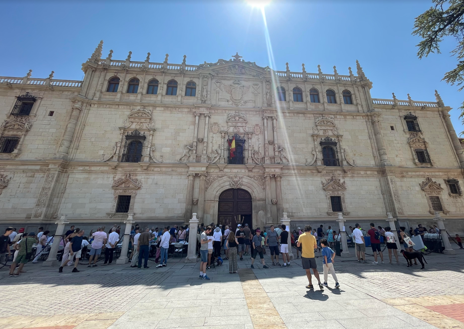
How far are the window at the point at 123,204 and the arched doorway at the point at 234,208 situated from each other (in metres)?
7.87

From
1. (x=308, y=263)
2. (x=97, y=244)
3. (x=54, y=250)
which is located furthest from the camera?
(x=54, y=250)

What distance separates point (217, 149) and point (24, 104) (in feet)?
64.6

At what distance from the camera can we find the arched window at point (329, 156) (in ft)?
64.5

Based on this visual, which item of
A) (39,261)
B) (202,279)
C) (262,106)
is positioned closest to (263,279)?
(202,279)

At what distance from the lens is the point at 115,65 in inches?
838

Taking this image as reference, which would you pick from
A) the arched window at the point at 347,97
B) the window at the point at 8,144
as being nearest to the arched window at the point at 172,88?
the window at the point at 8,144

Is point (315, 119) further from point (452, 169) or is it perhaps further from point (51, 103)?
point (51, 103)

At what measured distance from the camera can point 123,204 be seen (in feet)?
54.7

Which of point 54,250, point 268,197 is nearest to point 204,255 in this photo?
point 54,250

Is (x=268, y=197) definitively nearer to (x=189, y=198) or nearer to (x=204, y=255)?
(x=189, y=198)

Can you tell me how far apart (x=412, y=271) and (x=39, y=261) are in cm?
1945

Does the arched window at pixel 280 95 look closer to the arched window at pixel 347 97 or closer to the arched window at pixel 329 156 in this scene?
the arched window at pixel 329 156

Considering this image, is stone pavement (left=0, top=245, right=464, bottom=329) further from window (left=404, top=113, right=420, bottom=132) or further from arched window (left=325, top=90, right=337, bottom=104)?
window (left=404, top=113, right=420, bottom=132)

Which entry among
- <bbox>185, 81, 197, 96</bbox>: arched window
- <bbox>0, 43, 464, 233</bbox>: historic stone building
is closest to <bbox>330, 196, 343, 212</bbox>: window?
<bbox>0, 43, 464, 233</bbox>: historic stone building
